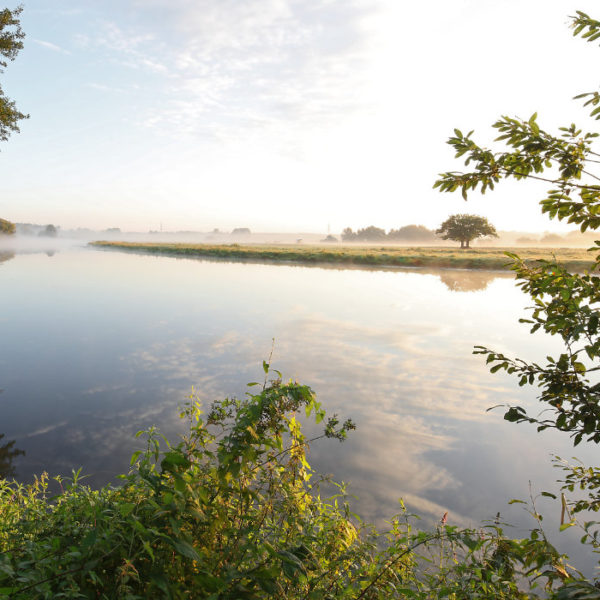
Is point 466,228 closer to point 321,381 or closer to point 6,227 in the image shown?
point 321,381

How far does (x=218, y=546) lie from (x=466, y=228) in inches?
3946

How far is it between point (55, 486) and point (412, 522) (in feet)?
16.7

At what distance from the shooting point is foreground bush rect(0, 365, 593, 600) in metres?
2.03

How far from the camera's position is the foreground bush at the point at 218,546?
6.64 feet

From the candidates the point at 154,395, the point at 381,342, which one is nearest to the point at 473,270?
the point at 381,342

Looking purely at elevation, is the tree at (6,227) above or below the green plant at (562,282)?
above

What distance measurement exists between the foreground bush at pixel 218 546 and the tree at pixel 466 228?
9829cm

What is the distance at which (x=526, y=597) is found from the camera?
2277mm

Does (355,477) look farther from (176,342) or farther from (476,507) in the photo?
(176,342)

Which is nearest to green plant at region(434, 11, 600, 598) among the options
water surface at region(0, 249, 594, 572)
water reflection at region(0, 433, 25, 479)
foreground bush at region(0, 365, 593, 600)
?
foreground bush at region(0, 365, 593, 600)

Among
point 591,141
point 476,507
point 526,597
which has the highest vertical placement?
point 591,141

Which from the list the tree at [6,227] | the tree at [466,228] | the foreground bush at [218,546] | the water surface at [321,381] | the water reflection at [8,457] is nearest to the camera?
the foreground bush at [218,546]

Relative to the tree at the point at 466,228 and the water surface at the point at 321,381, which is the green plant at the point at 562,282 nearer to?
the water surface at the point at 321,381

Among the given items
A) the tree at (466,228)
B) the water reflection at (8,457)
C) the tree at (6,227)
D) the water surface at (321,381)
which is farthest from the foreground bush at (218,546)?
the tree at (6,227)
